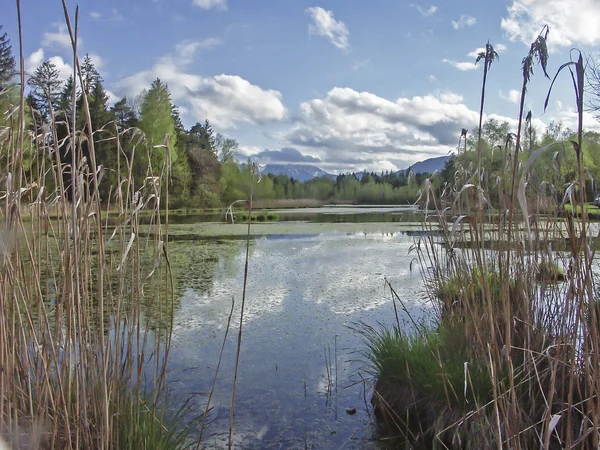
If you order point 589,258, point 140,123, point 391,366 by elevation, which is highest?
point 140,123

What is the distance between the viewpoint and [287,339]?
14.4 feet

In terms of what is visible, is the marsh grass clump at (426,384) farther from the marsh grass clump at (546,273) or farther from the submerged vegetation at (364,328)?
the marsh grass clump at (546,273)

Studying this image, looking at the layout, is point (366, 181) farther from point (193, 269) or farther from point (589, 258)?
point (589, 258)

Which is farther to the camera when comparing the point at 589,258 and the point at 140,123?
the point at 140,123

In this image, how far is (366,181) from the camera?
77.2 metres

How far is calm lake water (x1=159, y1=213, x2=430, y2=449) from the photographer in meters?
2.80

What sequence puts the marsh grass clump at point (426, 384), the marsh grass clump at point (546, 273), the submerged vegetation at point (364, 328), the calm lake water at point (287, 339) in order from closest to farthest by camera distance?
the submerged vegetation at point (364, 328), the marsh grass clump at point (426, 384), the marsh grass clump at point (546, 273), the calm lake water at point (287, 339)

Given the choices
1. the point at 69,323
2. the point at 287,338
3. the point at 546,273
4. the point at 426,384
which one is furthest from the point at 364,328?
the point at 69,323

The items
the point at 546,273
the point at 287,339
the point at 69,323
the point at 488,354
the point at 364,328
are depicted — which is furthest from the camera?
the point at 364,328

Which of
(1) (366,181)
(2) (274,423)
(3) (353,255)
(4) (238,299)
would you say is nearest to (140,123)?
(3) (353,255)

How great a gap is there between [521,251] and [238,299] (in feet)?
13.4

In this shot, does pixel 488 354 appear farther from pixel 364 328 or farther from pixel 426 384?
Answer: pixel 364 328

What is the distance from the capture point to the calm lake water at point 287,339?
2799mm

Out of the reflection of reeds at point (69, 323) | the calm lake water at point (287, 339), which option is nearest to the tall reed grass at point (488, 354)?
the calm lake water at point (287, 339)
